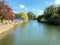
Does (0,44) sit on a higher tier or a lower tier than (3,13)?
lower

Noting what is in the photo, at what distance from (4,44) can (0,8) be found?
16174 millimetres

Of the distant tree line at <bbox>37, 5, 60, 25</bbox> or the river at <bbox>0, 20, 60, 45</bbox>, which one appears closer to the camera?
the river at <bbox>0, 20, 60, 45</bbox>

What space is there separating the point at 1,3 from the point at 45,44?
1752 centimetres

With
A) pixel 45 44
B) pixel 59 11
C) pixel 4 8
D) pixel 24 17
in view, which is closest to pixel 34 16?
pixel 24 17

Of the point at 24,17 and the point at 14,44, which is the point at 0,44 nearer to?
the point at 14,44

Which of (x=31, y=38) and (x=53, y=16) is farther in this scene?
(x=53, y=16)

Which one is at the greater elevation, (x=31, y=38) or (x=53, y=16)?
(x=53, y=16)

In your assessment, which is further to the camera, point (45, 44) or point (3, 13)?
point (3, 13)

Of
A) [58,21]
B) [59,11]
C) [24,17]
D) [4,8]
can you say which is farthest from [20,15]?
[4,8]

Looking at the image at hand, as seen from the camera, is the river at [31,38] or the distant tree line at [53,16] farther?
the distant tree line at [53,16]

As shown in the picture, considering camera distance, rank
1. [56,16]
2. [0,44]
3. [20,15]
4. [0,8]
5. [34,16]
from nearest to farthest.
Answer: [0,44] → [0,8] → [56,16] → [20,15] → [34,16]

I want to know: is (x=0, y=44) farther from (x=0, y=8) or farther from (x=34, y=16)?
(x=34, y=16)

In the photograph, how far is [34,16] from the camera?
14062 centimetres

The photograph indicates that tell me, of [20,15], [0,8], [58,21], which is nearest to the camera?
[0,8]
